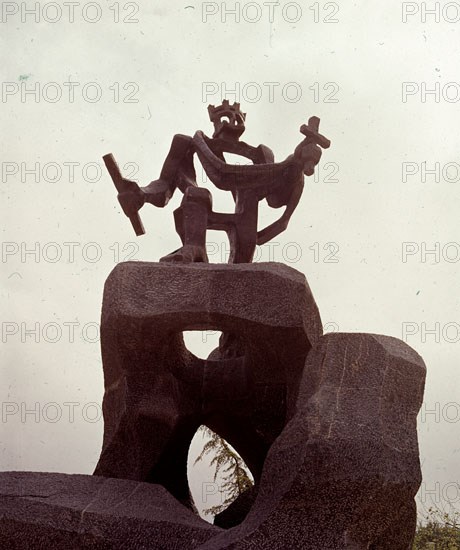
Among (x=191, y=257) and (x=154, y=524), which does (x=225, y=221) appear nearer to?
(x=191, y=257)

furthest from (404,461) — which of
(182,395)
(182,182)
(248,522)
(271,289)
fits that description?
(182,182)

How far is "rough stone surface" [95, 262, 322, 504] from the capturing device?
493 cm

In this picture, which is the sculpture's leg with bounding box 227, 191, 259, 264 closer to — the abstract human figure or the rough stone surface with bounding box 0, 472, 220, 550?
the abstract human figure

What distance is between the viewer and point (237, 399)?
563 cm

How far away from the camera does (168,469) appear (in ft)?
18.3

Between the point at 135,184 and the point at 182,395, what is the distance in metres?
1.64

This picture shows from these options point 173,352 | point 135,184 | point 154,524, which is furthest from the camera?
point 135,184

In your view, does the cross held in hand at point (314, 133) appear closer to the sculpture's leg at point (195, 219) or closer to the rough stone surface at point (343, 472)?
the sculpture's leg at point (195, 219)

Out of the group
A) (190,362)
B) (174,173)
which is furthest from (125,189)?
(190,362)

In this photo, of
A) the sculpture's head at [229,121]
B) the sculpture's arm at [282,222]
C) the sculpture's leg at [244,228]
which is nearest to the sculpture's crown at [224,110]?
the sculpture's head at [229,121]

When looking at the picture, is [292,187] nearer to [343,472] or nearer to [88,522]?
[343,472]

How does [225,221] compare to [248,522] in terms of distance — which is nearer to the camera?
[248,522]

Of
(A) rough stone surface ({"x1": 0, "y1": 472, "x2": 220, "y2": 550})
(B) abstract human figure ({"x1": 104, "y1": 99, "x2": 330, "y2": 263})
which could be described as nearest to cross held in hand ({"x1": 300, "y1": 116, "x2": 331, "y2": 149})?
(B) abstract human figure ({"x1": 104, "y1": 99, "x2": 330, "y2": 263})

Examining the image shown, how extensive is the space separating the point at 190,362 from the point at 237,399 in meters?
0.41
